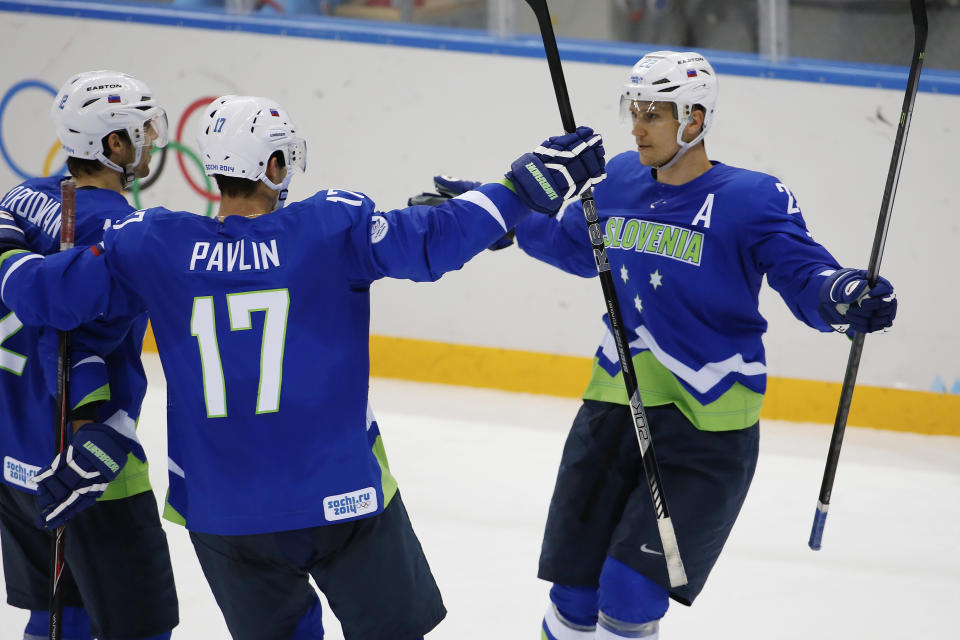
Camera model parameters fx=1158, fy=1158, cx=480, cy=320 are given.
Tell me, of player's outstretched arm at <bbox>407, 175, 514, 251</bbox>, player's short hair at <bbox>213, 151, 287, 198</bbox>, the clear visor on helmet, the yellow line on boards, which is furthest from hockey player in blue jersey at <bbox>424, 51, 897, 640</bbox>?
the yellow line on boards

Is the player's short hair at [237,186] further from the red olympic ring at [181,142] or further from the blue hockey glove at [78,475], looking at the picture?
the red olympic ring at [181,142]

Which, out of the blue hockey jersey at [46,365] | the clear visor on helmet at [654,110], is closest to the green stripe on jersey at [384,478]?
the blue hockey jersey at [46,365]

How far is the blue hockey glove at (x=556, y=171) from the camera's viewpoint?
86.1 inches

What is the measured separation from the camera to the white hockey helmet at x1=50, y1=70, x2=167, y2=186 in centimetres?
258

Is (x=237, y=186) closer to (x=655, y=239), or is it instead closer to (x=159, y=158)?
(x=655, y=239)

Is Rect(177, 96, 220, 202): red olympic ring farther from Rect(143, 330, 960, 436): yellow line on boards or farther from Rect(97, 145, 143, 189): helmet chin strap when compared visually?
Rect(97, 145, 143, 189): helmet chin strap

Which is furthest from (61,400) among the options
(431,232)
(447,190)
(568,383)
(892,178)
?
(568,383)

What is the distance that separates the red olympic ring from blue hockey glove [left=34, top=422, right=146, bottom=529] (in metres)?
3.76

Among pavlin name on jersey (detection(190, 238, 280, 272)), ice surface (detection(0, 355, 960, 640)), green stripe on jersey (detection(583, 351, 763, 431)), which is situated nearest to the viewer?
pavlin name on jersey (detection(190, 238, 280, 272))

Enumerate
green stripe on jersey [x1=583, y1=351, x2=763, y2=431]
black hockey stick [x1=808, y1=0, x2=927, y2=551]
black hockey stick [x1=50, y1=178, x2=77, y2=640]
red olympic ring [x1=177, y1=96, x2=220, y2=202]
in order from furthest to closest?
1. red olympic ring [x1=177, y1=96, x2=220, y2=202]
2. green stripe on jersey [x1=583, y1=351, x2=763, y2=431]
3. black hockey stick [x1=808, y1=0, x2=927, y2=551]
4. black hockey stick [x1=50, y1=178, x2=77, y2=640]

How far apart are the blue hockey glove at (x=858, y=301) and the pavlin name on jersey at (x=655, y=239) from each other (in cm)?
33

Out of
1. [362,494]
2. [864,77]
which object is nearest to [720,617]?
[362,494]

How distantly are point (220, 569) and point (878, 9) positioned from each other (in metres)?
4.38

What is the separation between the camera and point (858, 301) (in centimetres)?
229
